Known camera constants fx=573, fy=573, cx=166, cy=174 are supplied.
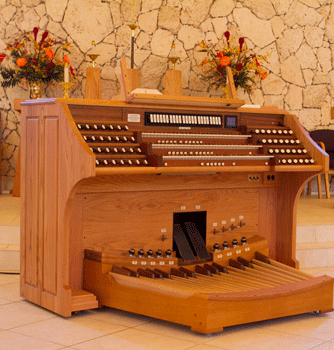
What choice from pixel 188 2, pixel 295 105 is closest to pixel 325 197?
pixel 295 105

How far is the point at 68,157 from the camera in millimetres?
3156

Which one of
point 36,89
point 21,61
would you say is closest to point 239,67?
point 36,89

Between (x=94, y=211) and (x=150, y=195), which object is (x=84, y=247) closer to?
(x=94, y=211)

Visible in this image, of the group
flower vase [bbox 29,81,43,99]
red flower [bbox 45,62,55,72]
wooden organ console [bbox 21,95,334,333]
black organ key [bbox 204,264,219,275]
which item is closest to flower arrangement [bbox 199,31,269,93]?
red flower [bbox 45,62,55,72]

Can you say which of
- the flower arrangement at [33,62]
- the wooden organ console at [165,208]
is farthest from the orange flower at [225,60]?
the wooden organ console at [165,208]

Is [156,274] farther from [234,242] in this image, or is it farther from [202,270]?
[234,242]

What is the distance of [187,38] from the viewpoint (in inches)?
296

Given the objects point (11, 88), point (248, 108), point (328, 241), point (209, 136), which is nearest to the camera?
point (209, 136)

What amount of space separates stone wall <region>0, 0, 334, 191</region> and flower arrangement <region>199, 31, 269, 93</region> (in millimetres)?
156

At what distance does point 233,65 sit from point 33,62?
2470 millimetres

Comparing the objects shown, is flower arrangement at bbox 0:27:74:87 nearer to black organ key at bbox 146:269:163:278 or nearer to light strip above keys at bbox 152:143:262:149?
light strip above keys at bbox 152:143:262:149

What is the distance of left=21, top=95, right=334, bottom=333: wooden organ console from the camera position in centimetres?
317

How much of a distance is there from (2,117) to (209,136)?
413cm

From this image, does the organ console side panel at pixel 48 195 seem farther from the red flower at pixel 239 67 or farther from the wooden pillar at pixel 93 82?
the red flower at pixel 239 67
